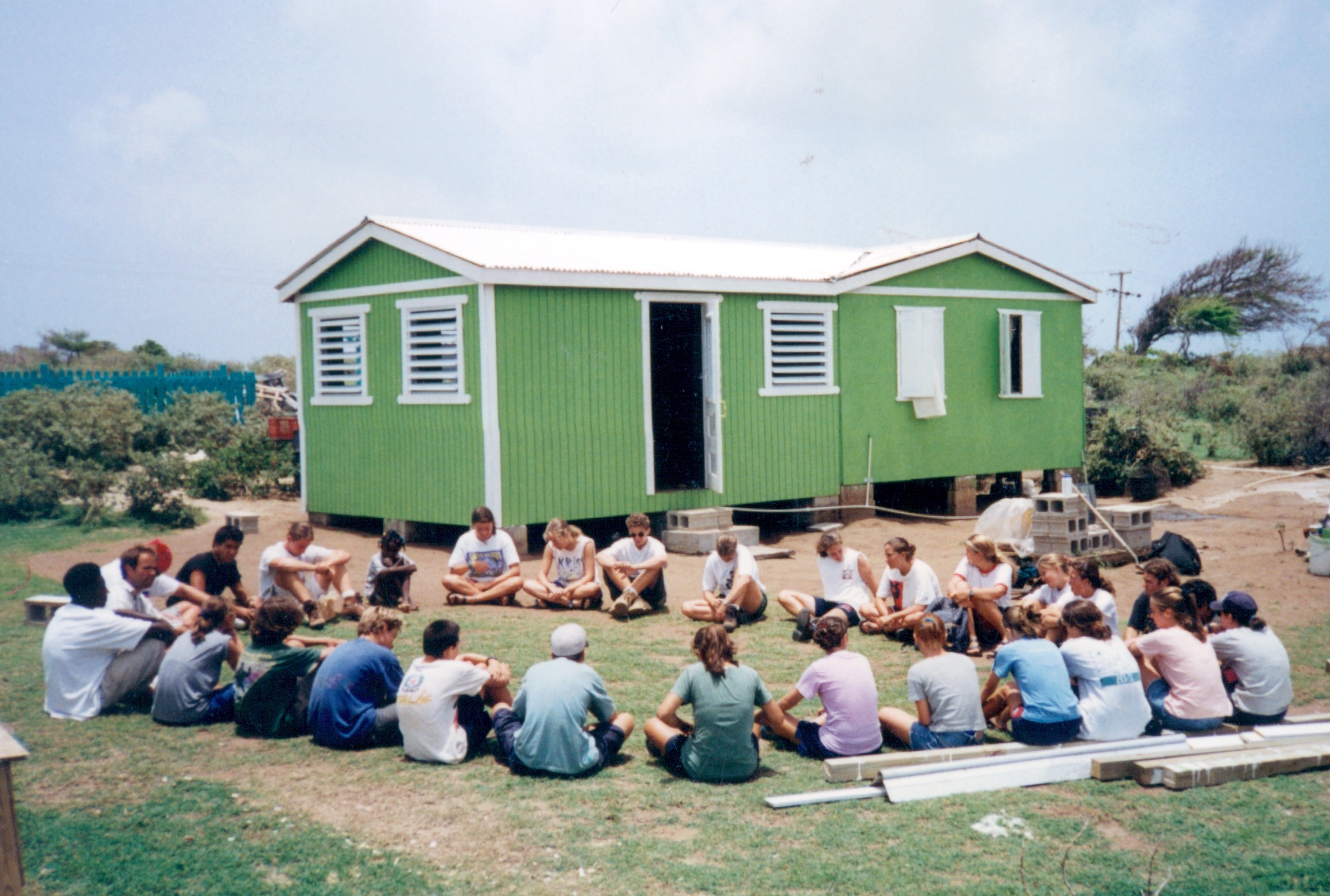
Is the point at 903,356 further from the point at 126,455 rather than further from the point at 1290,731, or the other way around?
the point at 126,455

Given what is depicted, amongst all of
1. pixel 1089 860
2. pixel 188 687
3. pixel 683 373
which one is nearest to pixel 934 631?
pixel 1089 860

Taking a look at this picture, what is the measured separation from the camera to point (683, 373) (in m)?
16.1

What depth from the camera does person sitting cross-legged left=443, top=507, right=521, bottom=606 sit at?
9.77 m

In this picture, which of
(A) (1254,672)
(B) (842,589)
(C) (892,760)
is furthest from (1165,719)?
(B) (842,589)

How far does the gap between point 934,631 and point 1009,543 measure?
6.66 m

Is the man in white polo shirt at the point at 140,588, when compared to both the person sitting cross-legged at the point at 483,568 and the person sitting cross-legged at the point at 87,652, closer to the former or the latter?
the person sitting cross-legged at the point at 87,652

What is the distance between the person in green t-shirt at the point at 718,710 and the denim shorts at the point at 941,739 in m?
0.87

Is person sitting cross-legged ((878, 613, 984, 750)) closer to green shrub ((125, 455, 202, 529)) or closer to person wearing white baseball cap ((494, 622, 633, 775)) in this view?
person wearing white baseball cap ((494, 622, 633, 775))

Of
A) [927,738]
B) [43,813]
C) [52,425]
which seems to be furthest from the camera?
[52,425]

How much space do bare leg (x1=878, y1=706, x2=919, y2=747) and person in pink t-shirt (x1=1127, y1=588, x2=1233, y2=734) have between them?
136cm

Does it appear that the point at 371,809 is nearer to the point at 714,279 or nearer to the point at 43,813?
the point at 43,813

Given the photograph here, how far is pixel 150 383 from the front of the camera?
843 inches

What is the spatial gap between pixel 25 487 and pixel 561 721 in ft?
38.7

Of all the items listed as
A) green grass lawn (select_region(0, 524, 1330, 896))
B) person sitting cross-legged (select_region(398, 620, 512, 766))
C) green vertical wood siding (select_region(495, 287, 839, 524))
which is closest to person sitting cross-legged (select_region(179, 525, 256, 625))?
green grass lawn (select_region(0, 524, 1330, 896))
